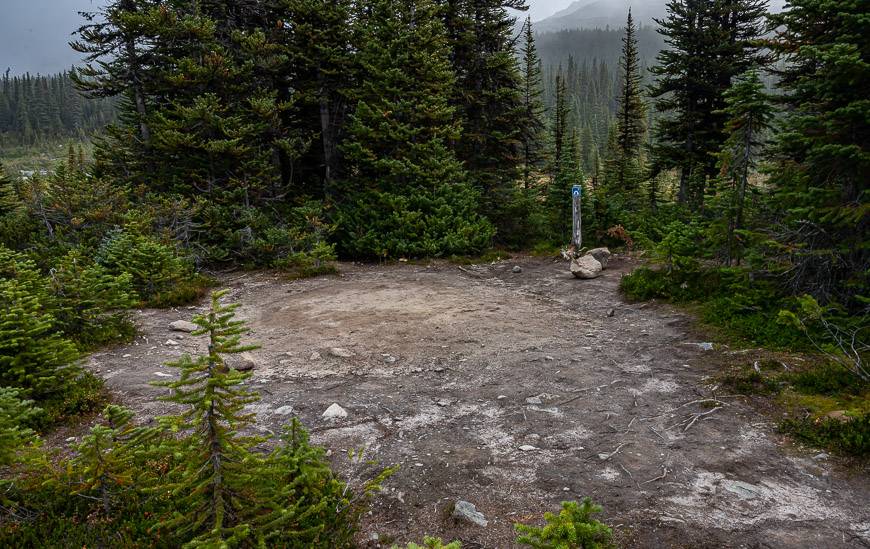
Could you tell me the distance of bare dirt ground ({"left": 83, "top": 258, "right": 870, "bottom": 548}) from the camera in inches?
162

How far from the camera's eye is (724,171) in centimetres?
988

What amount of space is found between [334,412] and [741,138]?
30.7 ft

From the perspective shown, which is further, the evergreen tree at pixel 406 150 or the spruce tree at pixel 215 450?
the evergreen tree at pixel 406 150

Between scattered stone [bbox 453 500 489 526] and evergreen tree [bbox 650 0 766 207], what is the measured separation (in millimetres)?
17177

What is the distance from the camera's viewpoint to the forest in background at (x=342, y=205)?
3918 millimetres

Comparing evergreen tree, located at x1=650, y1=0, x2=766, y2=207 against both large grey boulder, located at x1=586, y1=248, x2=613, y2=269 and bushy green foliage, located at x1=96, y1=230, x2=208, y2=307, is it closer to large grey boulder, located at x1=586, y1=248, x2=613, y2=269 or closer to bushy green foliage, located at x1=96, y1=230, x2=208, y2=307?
large grey boulder, located at x1=586, y1=248, x2=613, y2=269

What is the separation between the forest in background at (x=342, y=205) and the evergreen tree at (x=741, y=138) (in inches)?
2.2

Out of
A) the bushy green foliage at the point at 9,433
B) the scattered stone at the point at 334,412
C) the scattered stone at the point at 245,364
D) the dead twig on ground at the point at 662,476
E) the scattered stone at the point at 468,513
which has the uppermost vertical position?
the bushy green foliage at the point at 9,433

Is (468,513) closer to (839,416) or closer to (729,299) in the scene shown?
(839,416)

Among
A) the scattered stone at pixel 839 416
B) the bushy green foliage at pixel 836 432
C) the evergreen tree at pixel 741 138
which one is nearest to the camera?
the bushy green foliage at pixel 836 432

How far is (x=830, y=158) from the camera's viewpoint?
7520mm

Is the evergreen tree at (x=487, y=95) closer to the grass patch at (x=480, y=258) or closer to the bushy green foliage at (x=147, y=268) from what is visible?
the grass patch at (x=480, y=258)

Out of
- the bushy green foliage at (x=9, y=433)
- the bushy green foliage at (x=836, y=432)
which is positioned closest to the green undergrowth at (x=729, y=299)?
the bushy green foliage at (x=836, y=432)

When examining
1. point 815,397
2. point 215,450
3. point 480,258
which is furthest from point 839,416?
point 480,258
